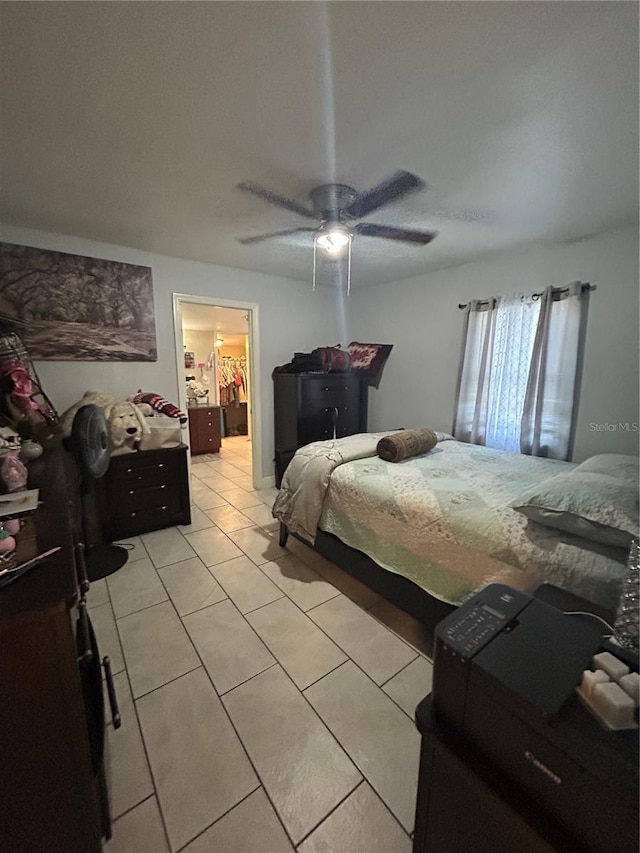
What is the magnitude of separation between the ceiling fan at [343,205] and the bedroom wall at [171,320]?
116 cm

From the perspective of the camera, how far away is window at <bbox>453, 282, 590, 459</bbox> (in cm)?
259

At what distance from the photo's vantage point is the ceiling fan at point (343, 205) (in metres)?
1.79

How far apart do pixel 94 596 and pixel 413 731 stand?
6.28 ft

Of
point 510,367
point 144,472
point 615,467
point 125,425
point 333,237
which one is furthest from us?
point 510,367

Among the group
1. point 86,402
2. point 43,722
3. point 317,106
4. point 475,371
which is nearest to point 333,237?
point 317,106

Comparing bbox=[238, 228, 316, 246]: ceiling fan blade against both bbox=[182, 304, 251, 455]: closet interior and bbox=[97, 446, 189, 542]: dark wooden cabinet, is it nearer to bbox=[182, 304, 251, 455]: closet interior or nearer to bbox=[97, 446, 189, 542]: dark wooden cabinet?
bbox=[182, 304, 251, 455]: closet interior

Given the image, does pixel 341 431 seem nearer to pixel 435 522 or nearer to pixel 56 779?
pixel 435 522

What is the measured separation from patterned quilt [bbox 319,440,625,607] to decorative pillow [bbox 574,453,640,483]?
0.97 ft

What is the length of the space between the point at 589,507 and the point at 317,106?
188 centimetres

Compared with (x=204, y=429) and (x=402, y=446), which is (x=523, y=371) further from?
(x=204, y=429)

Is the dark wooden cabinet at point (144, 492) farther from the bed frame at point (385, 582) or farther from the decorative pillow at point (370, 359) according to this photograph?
the decorative pillow at point (370, 359)

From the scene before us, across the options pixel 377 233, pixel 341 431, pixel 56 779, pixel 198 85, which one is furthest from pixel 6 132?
pixel 341 431

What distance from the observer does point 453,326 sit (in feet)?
11.1

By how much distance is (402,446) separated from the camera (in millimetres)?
2400
